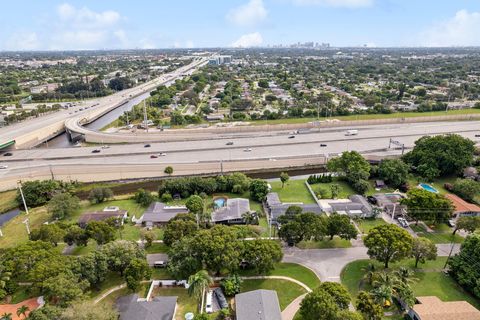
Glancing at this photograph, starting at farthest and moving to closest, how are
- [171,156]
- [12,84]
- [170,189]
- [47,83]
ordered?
[47,83]
[12,84]
[171,156]
[170,189]

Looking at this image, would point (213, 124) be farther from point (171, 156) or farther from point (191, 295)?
point (191, 295)

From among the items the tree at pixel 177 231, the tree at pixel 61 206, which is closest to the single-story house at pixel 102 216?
the tree at pixel 61 206

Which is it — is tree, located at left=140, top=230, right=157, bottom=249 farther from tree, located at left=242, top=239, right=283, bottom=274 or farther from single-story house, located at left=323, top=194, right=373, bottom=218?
single-story house, located at left=323, top=194, right=373, bottom=218

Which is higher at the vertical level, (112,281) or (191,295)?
(191,295)

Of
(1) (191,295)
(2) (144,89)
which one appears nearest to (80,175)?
(1) (191,295)

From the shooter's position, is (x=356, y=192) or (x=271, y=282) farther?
(x=356, y=192)

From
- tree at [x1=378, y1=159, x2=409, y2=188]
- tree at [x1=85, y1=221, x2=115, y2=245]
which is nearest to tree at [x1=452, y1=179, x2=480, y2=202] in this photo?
tree at [x1=378, y1=159, x2=409, y2=188]

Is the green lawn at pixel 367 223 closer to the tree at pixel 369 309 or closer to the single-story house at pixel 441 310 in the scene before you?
the single-story house at pixel 441 310

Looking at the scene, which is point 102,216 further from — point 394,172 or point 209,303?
point 394,172
